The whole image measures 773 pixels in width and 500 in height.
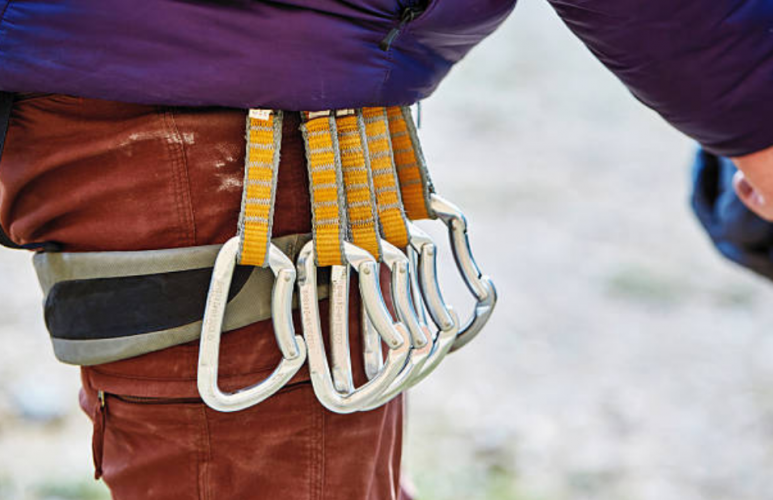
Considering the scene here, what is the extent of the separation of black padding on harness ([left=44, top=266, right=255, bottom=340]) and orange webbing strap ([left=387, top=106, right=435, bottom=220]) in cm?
23

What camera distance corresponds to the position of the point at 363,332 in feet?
3.18

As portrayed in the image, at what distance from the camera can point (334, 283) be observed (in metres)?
0.91

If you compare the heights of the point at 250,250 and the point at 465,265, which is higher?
the point at 250,250

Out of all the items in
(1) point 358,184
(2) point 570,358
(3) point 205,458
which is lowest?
(2) point 570,358

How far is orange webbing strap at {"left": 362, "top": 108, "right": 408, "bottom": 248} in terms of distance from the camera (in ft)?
3.10

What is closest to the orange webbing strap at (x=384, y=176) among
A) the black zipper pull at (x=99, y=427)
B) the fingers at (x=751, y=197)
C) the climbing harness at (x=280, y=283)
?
the climbing harness at (x=280, y=283)

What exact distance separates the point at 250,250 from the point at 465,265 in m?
0.30

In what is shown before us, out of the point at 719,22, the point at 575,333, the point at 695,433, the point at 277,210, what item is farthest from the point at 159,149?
the point at 575,333

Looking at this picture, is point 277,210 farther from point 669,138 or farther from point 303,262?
point 669,138

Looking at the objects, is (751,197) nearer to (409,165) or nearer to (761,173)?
(761,173)

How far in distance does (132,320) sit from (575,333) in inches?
100

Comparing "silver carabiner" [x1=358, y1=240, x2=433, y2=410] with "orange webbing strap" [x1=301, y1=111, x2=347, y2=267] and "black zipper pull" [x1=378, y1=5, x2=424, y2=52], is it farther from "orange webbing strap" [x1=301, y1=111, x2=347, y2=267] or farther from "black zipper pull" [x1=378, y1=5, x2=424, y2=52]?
"black zipper pull" [x1=378, y1=5, x2=424, y2=52]

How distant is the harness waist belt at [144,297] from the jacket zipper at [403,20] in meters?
0.22

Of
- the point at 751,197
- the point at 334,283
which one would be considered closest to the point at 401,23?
the point at 334,283
